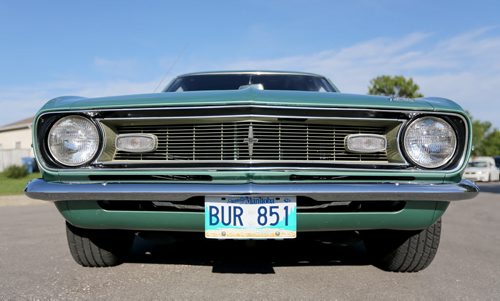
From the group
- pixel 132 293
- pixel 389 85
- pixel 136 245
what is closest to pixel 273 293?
pixel 132 293

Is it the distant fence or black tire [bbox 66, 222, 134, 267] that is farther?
the distant fence

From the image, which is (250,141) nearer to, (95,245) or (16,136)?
(95,245)

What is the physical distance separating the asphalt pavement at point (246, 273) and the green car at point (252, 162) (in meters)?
0.37

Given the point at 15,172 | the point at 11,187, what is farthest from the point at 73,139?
the point at 15,172

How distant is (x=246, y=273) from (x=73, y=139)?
1.36 meters

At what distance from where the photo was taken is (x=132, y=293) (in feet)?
7.98

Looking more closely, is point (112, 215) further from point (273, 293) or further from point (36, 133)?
point (273, 293)

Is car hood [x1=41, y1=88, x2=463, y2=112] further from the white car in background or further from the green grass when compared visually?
the white car in background

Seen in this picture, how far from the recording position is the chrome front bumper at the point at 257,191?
7.36 ft

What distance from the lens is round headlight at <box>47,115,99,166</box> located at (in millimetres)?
2494

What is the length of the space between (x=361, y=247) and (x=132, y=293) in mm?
2143

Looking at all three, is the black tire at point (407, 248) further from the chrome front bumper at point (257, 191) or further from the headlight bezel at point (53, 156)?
the headlight bezel at point (53, 156)

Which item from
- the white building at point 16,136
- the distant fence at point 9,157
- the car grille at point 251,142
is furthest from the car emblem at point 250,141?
the white building at point 16,136

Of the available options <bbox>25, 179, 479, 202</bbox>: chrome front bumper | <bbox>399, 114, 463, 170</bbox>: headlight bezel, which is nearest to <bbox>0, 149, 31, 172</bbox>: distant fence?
<bbox>25, 179, 479, 202</bbox>: chrome front bumper
